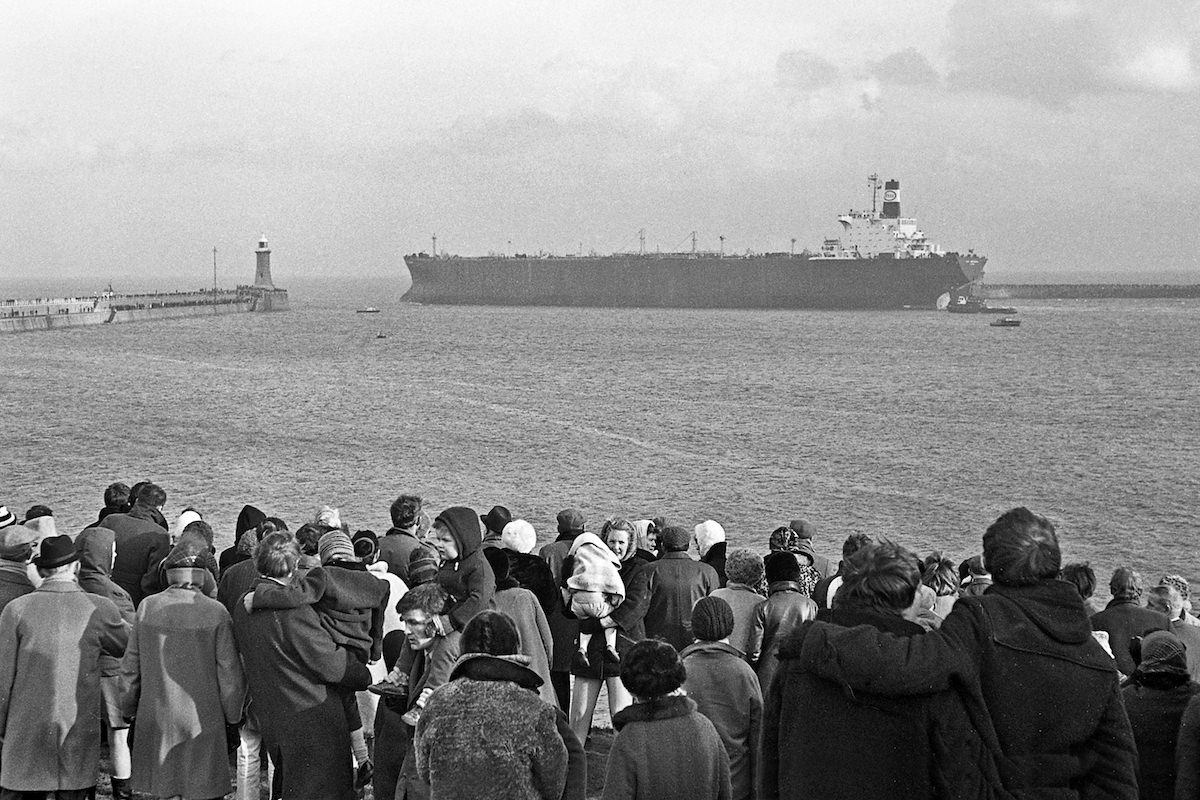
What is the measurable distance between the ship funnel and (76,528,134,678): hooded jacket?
86875mm

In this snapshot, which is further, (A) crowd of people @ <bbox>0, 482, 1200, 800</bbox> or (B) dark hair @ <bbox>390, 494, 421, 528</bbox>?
(B) dark hair @ <bbox>390, 494, 421, 528</bbox>

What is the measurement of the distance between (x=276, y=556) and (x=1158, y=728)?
8.73ft

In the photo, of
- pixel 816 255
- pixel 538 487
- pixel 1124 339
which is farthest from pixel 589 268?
pixel 538 487

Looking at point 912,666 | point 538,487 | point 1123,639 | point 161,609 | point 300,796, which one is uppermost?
point 912,666

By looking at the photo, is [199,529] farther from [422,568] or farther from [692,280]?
[692,280]

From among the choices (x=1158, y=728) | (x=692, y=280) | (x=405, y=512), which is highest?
(x=692, y=280)

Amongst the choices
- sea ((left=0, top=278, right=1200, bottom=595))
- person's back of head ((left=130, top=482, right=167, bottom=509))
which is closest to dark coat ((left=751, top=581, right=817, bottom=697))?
person's back of head ((left=130, top=482, right=167, bottom=509))

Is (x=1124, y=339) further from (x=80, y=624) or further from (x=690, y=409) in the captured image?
(x=80, y=624)

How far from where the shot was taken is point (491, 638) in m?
2.98

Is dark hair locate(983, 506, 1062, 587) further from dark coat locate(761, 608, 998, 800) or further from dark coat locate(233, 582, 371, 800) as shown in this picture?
dark coat locate(233, 582, 371, 800)

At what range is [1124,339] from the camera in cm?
6272

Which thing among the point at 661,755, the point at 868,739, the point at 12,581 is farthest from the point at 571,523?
the point at 868,739

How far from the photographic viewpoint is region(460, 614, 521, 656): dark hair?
298 cm

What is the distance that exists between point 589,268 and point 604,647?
9646 centimetres
